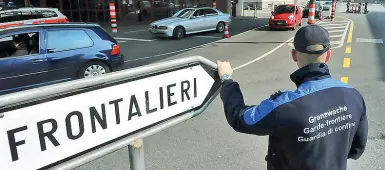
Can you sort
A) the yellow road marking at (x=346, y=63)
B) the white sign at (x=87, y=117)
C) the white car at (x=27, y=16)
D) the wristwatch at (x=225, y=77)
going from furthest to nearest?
the white car at (x=27, y=16) → the yellow road marking at (x=346, y=63) → the wristwatch at (x=225, y=77) → the white sign at (x=87, y=117)

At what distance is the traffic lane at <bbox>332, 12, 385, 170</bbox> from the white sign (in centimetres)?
289

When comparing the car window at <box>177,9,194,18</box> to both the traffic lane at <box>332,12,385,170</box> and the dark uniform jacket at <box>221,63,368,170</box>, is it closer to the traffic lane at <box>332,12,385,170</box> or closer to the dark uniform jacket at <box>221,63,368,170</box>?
the traffic lane at <box>332,12,385,170</box>

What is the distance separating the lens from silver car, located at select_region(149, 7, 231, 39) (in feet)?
49.4

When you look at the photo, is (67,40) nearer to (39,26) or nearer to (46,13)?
(39,26)

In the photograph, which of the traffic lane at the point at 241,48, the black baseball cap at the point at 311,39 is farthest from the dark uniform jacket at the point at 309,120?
the traffic lane at the point at 241,48

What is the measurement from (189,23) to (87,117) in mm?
14812

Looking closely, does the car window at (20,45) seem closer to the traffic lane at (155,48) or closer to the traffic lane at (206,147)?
the traffic lane at (155,48)

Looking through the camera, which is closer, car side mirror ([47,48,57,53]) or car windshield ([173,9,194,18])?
car side mirror ([47,48,57,53])

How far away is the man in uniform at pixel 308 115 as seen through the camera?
155cm

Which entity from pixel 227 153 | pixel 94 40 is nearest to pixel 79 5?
pixel 94 40

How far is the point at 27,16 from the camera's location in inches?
499

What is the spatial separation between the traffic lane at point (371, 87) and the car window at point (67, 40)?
5694mm

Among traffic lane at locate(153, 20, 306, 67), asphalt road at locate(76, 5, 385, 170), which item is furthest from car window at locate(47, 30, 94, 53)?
traffic lane at locate(153, 20, 306, 67)

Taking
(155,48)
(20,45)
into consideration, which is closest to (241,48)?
(155,48)
